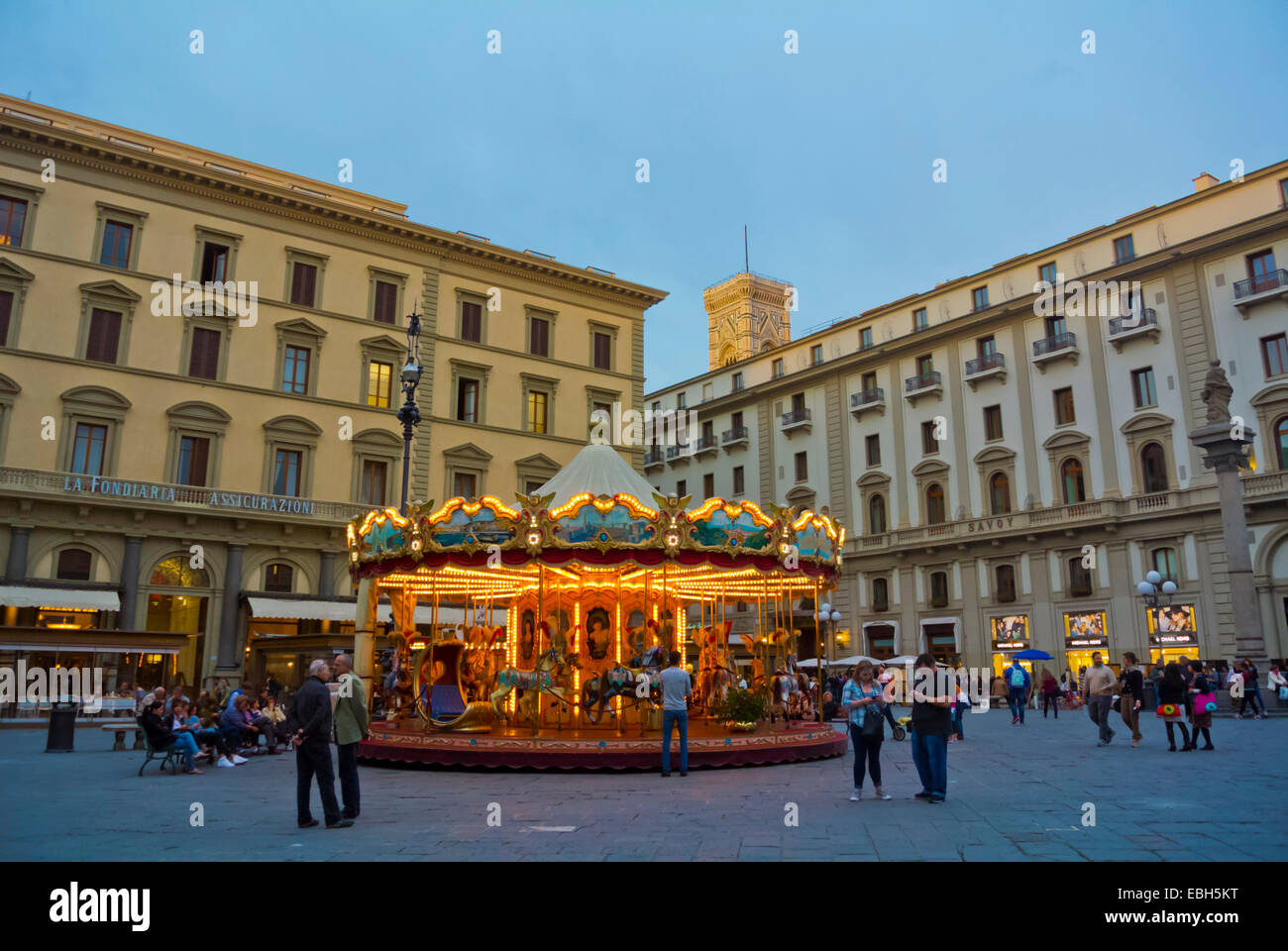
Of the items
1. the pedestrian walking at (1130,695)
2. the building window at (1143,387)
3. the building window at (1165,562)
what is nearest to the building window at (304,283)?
the pedestrian walking at (1130,695)

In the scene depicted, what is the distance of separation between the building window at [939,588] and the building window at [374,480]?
77.1 feet

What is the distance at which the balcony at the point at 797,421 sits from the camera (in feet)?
154

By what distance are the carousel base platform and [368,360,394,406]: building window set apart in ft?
70.9

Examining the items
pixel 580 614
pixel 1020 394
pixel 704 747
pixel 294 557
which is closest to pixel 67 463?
pixel 294 557

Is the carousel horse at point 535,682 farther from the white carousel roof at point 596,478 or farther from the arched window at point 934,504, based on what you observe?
the arched window at point 934,504

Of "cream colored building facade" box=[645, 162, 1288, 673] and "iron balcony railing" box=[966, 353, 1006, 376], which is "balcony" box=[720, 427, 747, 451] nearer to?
"cream colored building facade" box=[645, 162, 1288, 673]

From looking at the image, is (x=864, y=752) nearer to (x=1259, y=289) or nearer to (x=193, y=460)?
(x=193, y=460)

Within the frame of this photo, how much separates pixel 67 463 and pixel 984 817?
29.2m

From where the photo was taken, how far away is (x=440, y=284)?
37219mm

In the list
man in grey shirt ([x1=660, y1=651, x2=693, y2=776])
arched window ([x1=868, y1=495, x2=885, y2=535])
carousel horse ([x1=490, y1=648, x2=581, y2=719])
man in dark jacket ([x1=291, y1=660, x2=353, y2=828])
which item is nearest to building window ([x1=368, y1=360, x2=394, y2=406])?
carousel horse ([x1=490, y1=648, x2=581, y2=719])

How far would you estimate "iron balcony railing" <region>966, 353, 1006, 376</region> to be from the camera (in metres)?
39.2

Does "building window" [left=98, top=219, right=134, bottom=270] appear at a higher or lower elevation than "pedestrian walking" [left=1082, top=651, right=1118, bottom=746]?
higher
